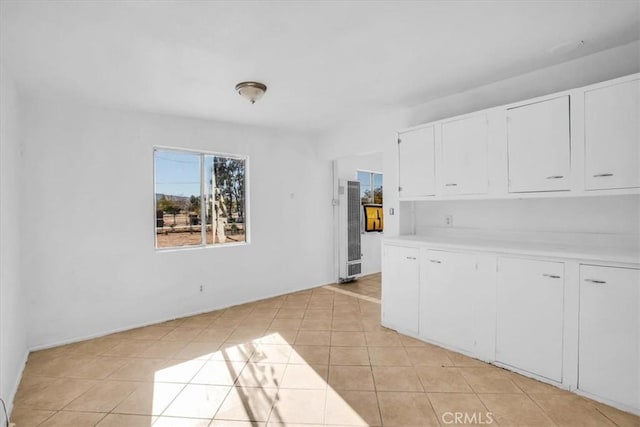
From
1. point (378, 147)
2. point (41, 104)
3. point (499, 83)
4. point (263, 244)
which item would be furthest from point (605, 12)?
point (41, 104)

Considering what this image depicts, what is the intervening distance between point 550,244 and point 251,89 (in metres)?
2.97

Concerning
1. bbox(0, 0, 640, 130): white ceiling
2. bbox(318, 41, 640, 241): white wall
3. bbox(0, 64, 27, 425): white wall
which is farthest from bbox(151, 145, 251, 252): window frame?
bbox(318, 41, 640, 241): white wall

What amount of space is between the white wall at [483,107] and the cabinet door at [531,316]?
60cm

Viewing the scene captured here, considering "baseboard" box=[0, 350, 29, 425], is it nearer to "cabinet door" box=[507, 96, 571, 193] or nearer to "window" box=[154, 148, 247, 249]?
"window" box=[154, 148, 247, 249]

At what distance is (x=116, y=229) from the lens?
3.37 meters

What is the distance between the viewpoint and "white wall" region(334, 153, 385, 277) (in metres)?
5.53

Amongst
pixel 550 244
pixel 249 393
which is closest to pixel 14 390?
pixel 249 393

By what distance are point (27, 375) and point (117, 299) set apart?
0.97m

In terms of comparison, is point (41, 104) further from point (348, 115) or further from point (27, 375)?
point (348, 115)

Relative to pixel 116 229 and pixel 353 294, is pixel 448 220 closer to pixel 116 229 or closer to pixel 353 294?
pixel 353 294

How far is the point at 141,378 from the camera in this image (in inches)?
94.5

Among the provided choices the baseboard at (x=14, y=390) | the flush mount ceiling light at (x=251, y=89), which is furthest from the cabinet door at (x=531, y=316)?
the baseboard at (x=14, y=390)

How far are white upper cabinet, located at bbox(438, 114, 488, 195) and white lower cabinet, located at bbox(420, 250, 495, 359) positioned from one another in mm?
652

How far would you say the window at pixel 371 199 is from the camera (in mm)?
5840
